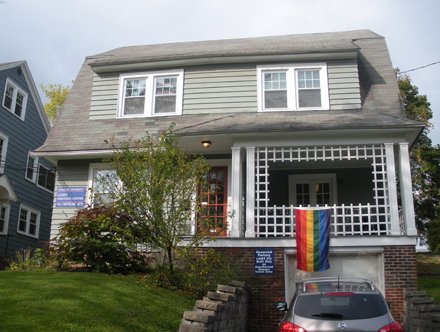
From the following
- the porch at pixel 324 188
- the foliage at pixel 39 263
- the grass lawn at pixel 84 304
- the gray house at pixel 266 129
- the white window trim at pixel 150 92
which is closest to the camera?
the grass lawn at pixel 84 304

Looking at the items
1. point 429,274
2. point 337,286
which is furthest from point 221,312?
point 429,274

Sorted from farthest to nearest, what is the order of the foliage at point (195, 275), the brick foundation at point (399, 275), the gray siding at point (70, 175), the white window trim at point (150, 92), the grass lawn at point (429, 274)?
the white window trim at point (150, 92), the gray siding at point (70, 175), the grass lawn at point (429, 274), the brick foundation at point (399, 275), the foliage at point (195, 275)

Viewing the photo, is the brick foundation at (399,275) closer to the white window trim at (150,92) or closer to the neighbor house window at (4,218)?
the white window trim at (150,92)

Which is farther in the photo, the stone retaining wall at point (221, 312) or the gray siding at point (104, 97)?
the gray siding at point (104, 97)

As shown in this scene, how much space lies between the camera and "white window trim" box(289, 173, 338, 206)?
15.1m

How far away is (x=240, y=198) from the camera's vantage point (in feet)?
40.8

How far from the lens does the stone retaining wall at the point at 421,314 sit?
8.26m

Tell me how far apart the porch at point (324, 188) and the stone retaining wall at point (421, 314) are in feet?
6.72

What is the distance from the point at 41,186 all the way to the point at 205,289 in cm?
1555

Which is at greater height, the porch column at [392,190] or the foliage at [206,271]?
the porch column at [392,190]

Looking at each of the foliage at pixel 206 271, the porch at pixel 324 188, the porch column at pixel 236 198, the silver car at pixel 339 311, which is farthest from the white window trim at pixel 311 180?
the silver car at pixel 339 311

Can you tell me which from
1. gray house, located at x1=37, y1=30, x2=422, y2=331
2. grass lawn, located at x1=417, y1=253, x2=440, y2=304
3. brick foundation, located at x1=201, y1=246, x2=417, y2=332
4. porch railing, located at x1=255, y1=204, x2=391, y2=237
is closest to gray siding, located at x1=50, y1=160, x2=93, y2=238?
gray house, located at x1=37, y1=30, x2=422, y2=331

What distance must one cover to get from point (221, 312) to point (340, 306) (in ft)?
7.88

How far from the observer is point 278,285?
37.5 feet
